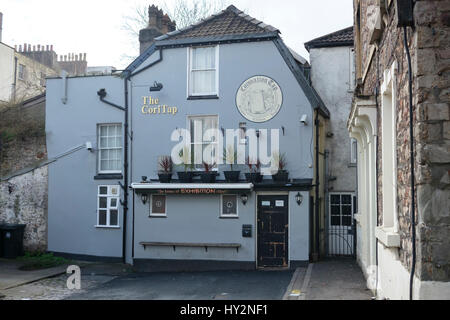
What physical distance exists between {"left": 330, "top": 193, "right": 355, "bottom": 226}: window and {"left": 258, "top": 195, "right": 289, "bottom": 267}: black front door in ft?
9.71

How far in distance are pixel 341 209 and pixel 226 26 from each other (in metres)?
7.68

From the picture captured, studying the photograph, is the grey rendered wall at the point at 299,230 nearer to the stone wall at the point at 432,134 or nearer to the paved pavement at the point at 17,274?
the paved pavement at the point at 17,274

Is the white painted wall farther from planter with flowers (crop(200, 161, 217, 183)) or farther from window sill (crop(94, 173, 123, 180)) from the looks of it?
planter with flowers (crop(200, 161, 217, 183))

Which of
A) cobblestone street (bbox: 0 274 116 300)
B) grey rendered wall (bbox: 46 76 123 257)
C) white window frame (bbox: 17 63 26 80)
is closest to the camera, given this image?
cobblestone street (bbox: 0 274 116 300)

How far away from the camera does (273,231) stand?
1591cm

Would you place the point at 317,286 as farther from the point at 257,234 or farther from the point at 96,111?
the point at 96,111

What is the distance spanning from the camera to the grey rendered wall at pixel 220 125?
52.5 ft

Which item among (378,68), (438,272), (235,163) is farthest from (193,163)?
(438,272)

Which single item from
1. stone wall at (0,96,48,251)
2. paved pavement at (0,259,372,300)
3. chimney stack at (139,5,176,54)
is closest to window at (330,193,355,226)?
paved pavement at (0,259,372,300)

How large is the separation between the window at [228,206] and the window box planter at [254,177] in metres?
0.82

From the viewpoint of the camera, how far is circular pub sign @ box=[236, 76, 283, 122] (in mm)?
16328

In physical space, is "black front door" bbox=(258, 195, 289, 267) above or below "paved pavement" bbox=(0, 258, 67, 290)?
above

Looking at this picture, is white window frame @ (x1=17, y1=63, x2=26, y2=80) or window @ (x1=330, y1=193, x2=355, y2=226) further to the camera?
white window frame @ (x1=17, y1=63, x2=26, y2=80)

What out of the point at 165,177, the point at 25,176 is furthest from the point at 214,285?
the point at 25,176
